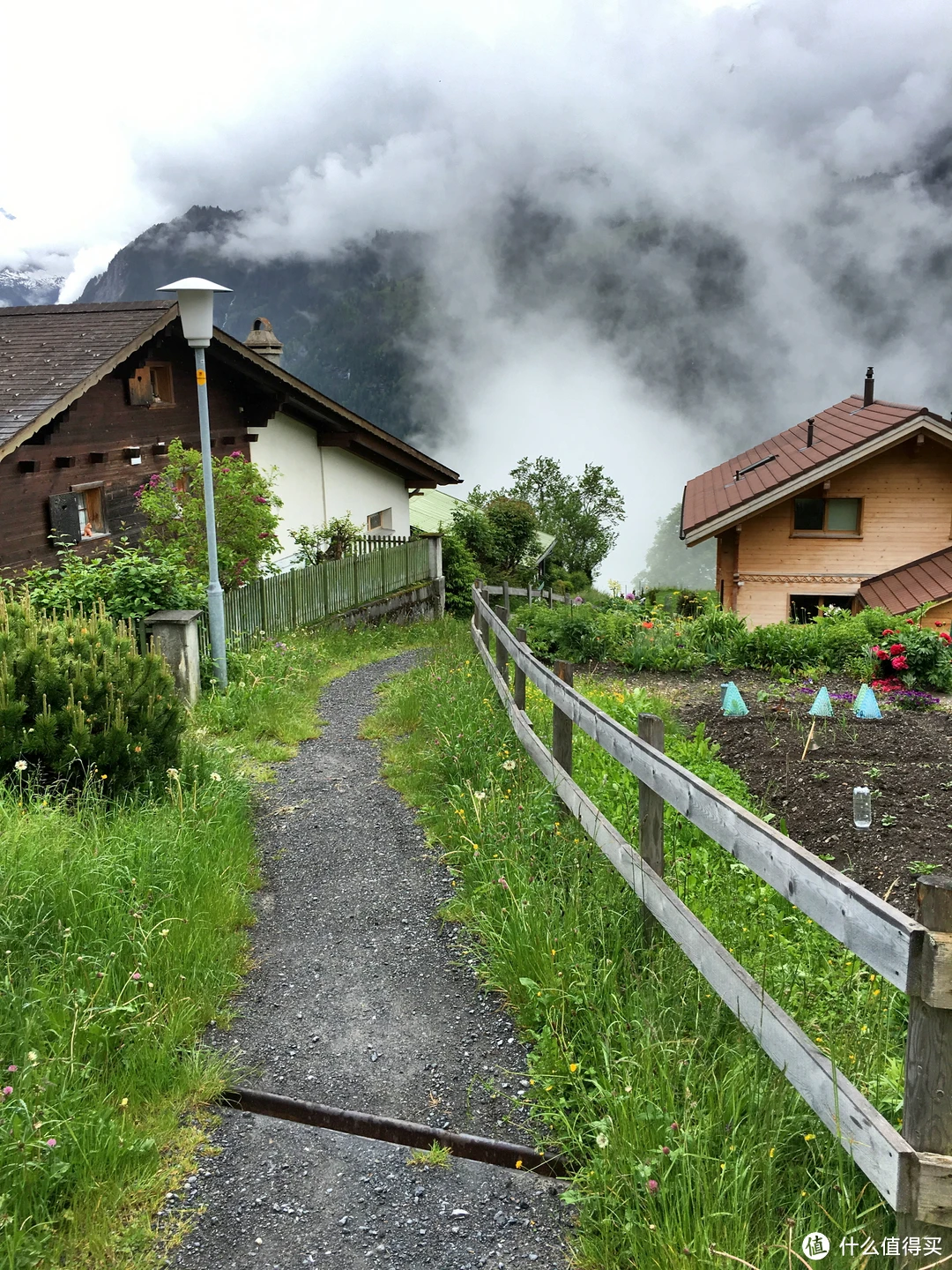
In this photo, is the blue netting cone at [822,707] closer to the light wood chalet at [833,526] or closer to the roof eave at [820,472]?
the roof eave at [820,472]

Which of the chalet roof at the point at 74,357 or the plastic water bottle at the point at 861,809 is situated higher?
the chalet roof at the point at 74,357

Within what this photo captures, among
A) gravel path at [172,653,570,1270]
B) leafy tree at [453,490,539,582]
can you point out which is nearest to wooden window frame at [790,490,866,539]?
leafy tree at [453,490,539,582]

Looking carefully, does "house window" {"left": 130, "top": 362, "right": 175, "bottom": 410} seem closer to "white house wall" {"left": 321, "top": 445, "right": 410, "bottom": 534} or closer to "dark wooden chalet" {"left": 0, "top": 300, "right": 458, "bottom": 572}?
"dark wooden chalet" {"left": 0, "top": 300, "right": 458, "bottom": 572}

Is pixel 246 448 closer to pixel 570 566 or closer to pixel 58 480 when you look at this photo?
pixel 58 480

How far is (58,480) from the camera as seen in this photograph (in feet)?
49.6

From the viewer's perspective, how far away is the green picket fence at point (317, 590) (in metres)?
13.3

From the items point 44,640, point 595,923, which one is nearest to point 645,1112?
point 595,923

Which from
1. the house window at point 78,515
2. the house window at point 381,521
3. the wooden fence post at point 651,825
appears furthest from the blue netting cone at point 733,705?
the house window at point 381,521

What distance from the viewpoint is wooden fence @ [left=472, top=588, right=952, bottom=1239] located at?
2.15 m

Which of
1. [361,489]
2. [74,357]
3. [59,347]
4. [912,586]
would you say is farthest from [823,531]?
[59,347]

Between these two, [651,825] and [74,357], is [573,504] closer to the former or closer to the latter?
[74,357]

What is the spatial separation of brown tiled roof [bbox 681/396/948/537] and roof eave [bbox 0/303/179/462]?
41.8 ft

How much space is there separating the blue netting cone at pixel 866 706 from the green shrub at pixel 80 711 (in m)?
6.62

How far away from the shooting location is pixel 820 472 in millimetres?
23219
